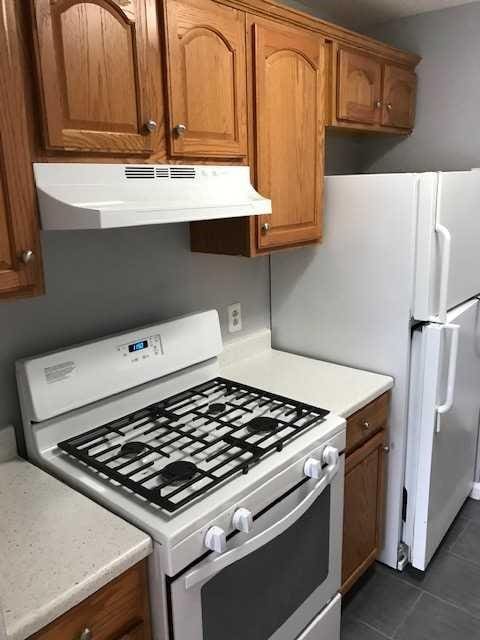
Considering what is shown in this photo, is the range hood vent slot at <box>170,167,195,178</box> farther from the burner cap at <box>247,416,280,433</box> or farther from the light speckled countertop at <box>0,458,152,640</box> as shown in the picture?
the light speckled countertop at <box>0,458,152,640</box>

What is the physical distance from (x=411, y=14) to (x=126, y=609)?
279 centimetres

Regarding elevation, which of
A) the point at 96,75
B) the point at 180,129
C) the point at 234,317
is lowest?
the point at 234,317

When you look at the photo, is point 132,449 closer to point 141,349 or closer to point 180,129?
point 141,349

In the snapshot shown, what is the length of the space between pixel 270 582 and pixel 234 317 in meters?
1.08

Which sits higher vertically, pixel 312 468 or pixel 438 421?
pixel 312 468

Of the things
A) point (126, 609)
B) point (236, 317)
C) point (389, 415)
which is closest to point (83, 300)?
point (236, 317)

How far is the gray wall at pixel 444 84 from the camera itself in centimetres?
247

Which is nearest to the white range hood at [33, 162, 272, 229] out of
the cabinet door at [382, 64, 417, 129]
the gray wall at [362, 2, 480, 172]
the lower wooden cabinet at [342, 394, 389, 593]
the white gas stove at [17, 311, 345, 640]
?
the white gas stove at [17, 311, 345, 640]

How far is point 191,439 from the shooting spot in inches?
58.3

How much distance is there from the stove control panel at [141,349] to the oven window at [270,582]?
0.68 m

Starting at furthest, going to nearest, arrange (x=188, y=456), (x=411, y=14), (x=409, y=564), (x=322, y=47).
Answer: (x=411, y=14) → (x=409, y=564) → (x=322, y=47) → (x=188, y=456)

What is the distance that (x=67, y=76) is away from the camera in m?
1.17

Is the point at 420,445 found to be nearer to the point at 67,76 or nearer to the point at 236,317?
the point at 236,317

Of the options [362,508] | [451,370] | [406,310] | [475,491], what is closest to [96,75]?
[406,310]
